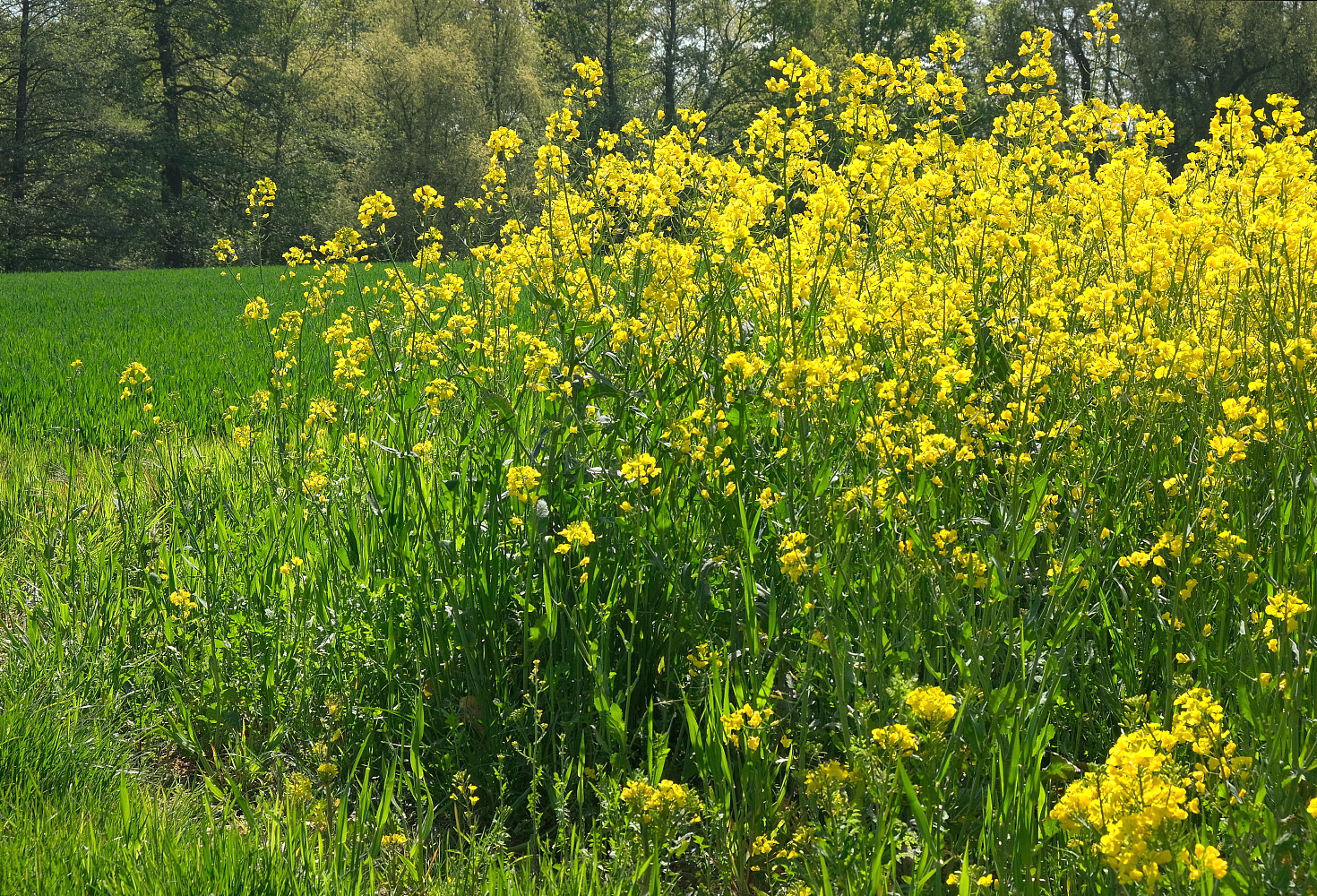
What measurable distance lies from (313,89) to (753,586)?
109 ft

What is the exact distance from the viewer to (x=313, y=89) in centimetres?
3150

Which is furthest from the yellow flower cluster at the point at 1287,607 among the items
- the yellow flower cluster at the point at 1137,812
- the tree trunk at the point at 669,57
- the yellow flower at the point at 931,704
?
the tree trunk at the point at 669,57

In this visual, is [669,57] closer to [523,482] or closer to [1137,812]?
[523,482]

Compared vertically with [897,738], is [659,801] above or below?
below

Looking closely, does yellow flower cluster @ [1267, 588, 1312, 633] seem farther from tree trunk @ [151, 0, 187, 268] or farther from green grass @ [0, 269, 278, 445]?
tree trunk @ [151, 0, 187, 268]

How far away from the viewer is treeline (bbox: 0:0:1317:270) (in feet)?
90.2

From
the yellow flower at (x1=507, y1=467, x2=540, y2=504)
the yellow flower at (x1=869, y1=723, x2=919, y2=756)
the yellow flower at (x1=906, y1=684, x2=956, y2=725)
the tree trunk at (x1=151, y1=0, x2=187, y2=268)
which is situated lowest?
the yellow flower at (x1=869, y1=723, x2=919, y2=756)

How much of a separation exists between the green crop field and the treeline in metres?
25.1

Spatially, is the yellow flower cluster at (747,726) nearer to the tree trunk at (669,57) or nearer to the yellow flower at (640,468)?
the yellow flower at (640,468)

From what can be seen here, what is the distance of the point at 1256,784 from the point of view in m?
1.88

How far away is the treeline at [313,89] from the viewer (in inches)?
1082

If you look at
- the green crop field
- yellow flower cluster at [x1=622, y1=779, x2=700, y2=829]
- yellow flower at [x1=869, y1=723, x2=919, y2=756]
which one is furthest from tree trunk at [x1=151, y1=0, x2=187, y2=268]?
yellow flower at [x1=869, y1=723, x2=919, y2=756]

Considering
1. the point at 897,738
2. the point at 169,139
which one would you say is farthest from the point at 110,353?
the point at 169,139

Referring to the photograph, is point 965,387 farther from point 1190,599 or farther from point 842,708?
point 842,708
